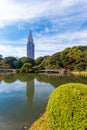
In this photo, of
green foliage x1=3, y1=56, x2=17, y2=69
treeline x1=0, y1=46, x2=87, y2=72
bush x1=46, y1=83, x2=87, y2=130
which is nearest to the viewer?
bush x1=46, y1=83, x2=87, y2=130

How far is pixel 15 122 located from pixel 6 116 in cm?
127

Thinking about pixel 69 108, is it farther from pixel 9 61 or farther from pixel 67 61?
pixel 9 61

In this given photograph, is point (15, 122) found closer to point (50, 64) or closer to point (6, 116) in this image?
point (6, 116)

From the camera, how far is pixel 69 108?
5445 millimetres

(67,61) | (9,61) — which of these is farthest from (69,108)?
(9,61)

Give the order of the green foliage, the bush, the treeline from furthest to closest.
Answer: the green foliage
the treeline
the bush

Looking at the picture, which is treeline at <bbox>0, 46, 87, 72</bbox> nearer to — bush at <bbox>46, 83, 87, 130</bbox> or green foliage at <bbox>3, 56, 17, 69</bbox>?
green foliage at <bbox>3, 56, 17, 69</bbox>

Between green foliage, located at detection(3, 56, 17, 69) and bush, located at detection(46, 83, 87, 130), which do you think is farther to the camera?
green foliage, located at detection(3, 56, 17, 69)

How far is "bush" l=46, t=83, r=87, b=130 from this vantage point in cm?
525

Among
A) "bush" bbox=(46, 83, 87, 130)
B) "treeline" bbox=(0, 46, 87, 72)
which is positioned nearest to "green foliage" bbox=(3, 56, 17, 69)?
"treeline" bbox=(0, 46, 87, 72)

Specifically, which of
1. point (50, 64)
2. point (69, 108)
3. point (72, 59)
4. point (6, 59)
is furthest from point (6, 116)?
point (6, 59)

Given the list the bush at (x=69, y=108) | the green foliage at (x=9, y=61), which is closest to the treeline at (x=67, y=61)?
the green foliage at (x=9, y=61)

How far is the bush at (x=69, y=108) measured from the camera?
5.25 m

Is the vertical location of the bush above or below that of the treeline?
below
